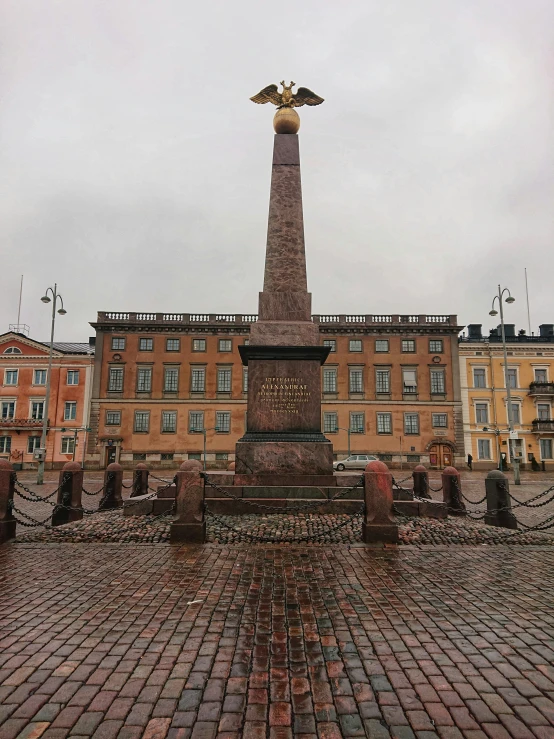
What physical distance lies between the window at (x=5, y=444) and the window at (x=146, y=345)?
44.3 ft

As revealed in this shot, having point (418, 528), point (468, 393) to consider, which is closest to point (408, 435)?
point (468, 393)

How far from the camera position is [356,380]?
41.1 meters

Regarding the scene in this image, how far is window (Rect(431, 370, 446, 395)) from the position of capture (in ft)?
134

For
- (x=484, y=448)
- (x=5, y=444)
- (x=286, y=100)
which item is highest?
(x=286, y=100)

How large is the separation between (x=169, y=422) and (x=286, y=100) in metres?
30.5

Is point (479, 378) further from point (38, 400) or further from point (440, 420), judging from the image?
point (38, 400)

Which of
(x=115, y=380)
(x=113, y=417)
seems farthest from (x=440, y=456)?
(x=115, y=380)

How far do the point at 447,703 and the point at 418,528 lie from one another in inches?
238

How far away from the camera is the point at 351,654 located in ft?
11.4

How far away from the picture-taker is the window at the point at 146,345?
41094 millimetres

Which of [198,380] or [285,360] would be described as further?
[198,380]

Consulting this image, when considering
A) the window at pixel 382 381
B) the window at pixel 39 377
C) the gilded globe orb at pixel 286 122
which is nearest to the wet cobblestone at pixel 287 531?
the gilded globe orb at pixel 286 122

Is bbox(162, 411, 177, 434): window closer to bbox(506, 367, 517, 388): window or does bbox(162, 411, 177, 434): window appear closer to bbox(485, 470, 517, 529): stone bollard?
bbox(506, 367, 517, 388): window

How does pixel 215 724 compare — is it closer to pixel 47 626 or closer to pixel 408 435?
pixel 47 626
